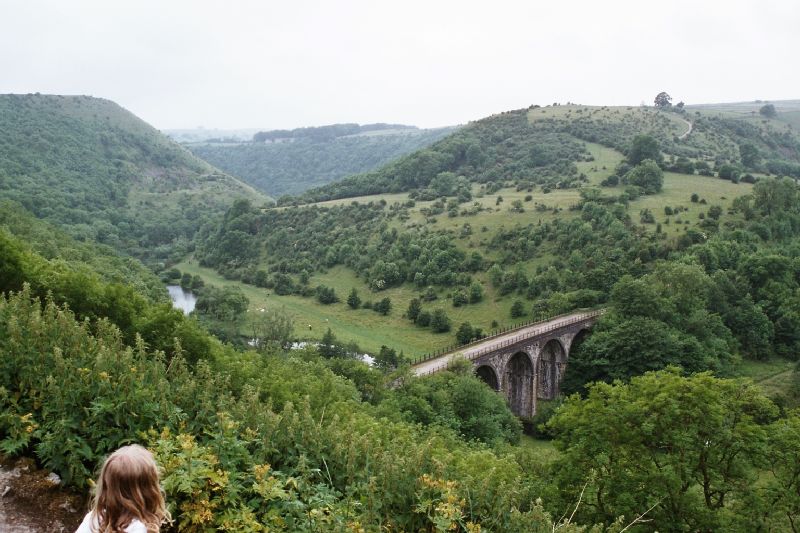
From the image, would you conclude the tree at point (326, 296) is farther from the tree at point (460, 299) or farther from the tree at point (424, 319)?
the tree at point (460, 299)

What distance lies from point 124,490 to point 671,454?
17.9 m

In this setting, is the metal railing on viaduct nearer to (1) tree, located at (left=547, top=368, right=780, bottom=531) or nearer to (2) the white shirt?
(1) tree, located at (left=547, top=368, right=780, bottom=531)

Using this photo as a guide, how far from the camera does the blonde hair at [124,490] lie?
3760 millimetres

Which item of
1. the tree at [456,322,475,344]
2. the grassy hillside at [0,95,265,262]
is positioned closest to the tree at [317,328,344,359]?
the tree at [456,322,475,344]

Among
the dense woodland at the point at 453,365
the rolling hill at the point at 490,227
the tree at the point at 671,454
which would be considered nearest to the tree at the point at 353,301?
the dense woodland at the point at 453,365

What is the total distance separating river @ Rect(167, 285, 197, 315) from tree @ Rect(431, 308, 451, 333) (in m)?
35.1

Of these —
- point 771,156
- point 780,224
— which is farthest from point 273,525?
point 771,156

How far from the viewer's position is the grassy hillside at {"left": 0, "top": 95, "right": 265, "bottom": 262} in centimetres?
11131

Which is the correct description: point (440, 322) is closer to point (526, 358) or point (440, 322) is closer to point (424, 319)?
point (424, 319)

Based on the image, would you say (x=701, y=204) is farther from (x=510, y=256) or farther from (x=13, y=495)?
(x=13, y=495)

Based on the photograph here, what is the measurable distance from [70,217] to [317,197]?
49903 mm

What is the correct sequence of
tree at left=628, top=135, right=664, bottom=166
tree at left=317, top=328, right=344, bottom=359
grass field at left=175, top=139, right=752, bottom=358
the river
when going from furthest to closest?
tree at left=628, top=135, right=664, bottom=166
the river
grass field at left=175, top=139, right=752, bottom=358
tree at left=317, top=328, right=344, bottom=359

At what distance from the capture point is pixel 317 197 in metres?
124

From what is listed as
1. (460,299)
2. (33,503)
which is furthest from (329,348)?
(33,503)
